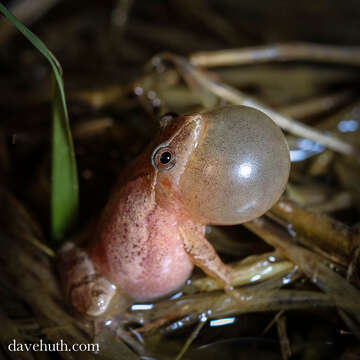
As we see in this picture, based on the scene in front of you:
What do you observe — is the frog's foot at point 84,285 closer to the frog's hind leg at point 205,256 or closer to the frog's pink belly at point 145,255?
the frog's pink belly at point 145,255

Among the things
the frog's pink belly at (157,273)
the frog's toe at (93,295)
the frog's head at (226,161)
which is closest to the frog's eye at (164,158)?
the frog's head at (226,161)

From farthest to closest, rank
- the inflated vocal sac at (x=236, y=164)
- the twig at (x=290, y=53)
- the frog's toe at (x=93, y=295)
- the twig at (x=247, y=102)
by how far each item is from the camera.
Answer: the twig at (x=290, y=53), the twig at (x=247, y=102), the frog's toe at (x=93, y=295), the inflated vocal sac at (x=236, y=164)

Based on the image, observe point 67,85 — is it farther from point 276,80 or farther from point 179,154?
point 179,154

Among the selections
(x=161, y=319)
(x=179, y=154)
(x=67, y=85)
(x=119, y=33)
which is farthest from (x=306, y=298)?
(x=119, y=33)

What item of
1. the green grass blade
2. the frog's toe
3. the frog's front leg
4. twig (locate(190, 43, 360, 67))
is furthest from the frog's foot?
twig (locate(190, 43, 360, 67))

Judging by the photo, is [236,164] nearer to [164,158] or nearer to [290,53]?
[164,158]

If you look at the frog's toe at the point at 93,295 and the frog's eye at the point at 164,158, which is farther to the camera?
the frog's toe at the point at 93,295

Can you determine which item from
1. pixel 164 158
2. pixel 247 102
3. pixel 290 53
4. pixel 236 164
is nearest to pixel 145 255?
pixel 164 158

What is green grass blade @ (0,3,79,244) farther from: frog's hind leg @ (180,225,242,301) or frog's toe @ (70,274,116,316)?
frog's hind leg @ (180,225,242,301)
